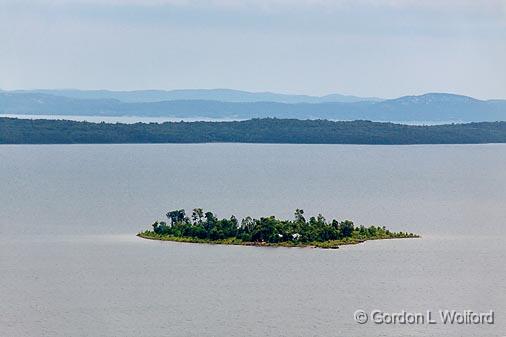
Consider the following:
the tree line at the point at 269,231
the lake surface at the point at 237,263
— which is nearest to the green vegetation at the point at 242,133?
the lake surface at the point at 237,263

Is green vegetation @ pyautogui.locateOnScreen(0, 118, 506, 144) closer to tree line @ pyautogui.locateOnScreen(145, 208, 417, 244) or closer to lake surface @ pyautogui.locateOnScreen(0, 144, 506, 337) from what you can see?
lake surface @ pyautogui.locateOnScreen(0, 144, 506, 337)

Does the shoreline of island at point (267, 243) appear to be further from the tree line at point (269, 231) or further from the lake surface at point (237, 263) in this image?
the lake surface at point (237, 263)

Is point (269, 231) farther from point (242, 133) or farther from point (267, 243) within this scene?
point (242, 133)

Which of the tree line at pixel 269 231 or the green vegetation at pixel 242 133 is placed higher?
the green vegetation at pixel 242 133

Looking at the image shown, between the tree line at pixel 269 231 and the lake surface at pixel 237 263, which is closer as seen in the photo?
the lake surface at pixel 237 263

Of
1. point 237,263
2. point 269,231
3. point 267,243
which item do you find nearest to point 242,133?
point 269,231

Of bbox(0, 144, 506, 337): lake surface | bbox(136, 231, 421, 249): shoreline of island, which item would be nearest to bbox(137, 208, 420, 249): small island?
bbox(136, 231, 421, 249): shoreline of island
